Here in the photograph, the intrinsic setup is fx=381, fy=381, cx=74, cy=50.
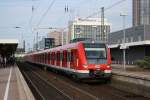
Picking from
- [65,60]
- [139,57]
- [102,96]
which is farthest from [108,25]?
[102,96]

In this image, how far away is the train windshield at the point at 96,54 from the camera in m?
24.5

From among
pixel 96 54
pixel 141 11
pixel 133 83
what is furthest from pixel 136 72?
pixel 141 11

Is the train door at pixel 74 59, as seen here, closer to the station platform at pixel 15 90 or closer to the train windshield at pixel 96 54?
the train windshield at pixel 96 54

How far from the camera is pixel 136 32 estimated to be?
7331 cm

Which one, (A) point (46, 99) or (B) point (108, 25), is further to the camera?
(B) point (108, 25)

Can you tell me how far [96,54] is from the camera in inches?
974

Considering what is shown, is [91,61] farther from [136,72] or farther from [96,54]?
[136,72]

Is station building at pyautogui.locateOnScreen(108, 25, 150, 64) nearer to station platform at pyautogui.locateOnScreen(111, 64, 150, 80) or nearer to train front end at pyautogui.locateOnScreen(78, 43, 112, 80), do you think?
station platform at pyautogui.locateOnScreen(111, 64, 150, 80)

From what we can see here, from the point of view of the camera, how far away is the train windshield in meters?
24.5

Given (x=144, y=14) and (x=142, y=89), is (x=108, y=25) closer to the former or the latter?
(x=144, y=14)

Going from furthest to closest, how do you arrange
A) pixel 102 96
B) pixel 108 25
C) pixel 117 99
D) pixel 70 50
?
1. pixel 108 25
2. pixel 70 50
3. pixel 102 96
4. pixel 117 99

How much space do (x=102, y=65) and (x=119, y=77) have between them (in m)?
1.34

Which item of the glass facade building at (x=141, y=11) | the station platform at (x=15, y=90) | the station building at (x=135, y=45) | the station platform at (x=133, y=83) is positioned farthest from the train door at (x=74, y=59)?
the glass facade building at (x=141, y=11)

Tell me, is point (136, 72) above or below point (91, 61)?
below
